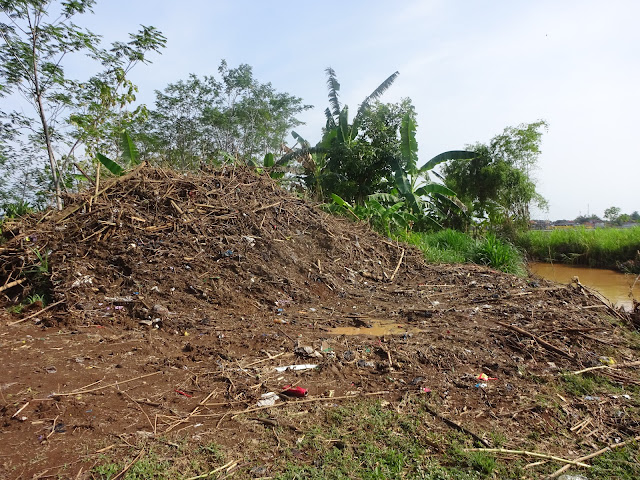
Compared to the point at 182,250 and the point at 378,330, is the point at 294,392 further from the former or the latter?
the point at 182,250

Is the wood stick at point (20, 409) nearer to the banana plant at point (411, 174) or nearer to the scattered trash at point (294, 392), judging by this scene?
the scattered trash at point (294, 392)

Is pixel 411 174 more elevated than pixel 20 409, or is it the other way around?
pixel 411 174

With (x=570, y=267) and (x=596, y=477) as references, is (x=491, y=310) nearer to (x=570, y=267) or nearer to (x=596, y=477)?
(x=596, y=477)

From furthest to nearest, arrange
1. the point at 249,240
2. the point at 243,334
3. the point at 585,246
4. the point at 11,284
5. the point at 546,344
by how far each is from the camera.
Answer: the point at 585,246, the point at 249,240, the point at 11,284, the point at 243,334, the point at 546,344

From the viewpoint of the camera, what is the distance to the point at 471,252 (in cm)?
892

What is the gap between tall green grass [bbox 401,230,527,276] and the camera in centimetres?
838

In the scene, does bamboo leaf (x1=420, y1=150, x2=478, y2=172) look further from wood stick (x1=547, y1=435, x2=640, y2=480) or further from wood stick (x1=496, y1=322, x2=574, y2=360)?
wood stick (x1=547, y1=435, x2=640, y2=480)

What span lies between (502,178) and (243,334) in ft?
45.5

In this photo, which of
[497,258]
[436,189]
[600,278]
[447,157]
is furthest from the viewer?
[447,157]

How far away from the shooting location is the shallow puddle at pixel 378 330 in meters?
4.15

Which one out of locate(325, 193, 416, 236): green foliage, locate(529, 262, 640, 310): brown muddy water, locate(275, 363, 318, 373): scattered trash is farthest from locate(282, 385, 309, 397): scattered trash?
locate(325, 193, 416, 236): green foliage

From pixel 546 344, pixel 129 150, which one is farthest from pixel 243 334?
pixel 129 150

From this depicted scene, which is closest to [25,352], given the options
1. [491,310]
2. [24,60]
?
[491,310]

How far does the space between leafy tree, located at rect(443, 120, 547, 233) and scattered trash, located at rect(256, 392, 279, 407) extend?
1274cm
